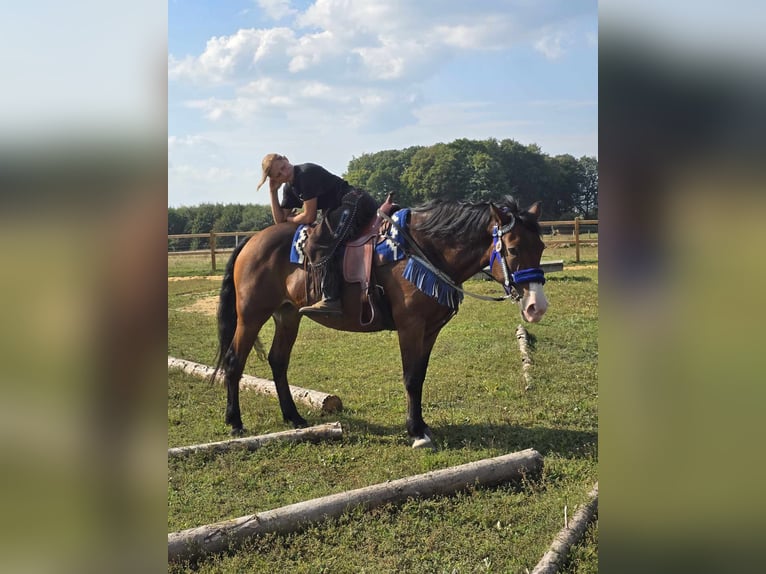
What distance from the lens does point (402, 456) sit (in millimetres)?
5066

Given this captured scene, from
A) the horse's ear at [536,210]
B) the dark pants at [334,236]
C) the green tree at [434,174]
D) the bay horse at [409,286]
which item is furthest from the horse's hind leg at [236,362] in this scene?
the green tree at [434,174]

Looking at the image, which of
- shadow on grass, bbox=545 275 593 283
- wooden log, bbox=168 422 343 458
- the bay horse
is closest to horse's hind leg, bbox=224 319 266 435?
the bay horse

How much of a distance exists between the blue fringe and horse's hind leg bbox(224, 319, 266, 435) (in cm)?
179

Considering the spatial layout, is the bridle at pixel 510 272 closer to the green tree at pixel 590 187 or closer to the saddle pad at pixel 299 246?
the green tree at pixel 590 187

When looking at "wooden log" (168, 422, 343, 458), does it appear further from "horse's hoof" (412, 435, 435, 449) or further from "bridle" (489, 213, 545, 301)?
"bridle" (489, 213, 545, 301)

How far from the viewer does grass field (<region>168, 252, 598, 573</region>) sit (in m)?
3.51

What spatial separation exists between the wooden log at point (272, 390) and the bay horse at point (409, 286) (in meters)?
0.40

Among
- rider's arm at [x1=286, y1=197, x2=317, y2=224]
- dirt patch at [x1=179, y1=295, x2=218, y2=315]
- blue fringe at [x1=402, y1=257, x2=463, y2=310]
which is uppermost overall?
rider's arm at [x1=286, y1=197, x2=317, y2=224]

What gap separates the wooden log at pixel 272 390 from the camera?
636cm

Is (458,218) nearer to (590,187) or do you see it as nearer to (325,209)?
(590,187)

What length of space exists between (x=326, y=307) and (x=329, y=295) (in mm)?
117

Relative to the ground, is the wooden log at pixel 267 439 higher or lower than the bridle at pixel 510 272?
lower
